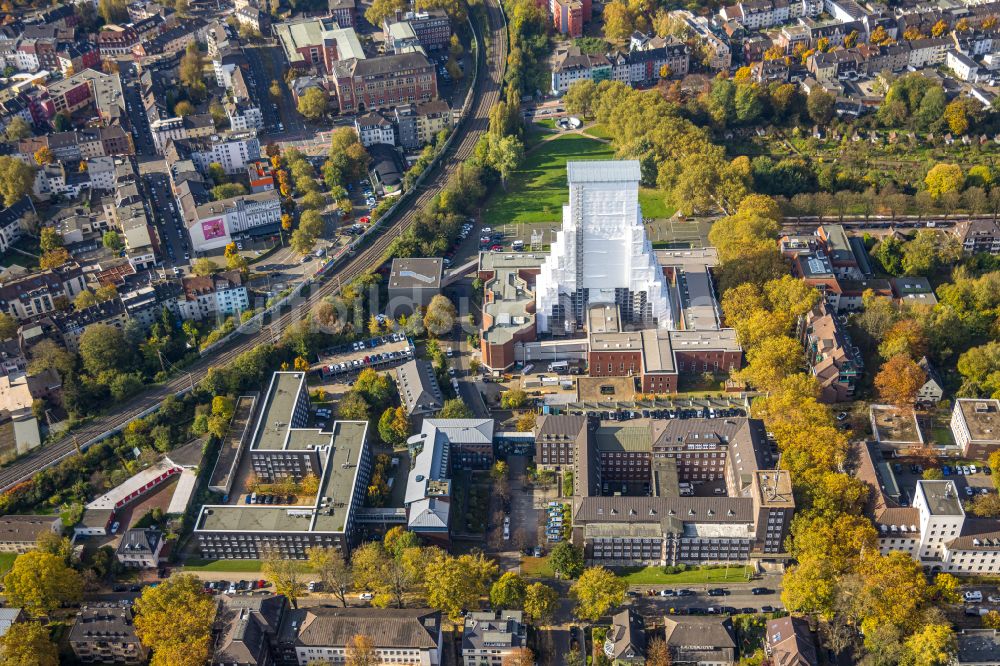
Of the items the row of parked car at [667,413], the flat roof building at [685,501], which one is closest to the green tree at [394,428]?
the flat roof building at [685,501]

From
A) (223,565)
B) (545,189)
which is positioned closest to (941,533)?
(223,565)

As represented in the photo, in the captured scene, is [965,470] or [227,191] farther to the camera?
[227,191]

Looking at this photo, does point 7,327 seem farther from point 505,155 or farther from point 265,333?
point 505,155

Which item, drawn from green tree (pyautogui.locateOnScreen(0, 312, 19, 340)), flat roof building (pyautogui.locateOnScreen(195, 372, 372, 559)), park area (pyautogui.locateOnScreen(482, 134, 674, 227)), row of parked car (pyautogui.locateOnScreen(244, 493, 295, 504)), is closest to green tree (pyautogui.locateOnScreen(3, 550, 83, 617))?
flat roof building (pyautogui.locateOnScreen(195, 372, 372, 559))

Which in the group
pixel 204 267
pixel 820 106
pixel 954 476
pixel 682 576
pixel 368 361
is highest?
pixel 820 106

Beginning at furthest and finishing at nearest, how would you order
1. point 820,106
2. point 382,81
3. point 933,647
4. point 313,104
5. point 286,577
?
point 382,81 → point 313,104 → point 820,106 → point 286,577 → point 933,647

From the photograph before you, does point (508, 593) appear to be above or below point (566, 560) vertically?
above

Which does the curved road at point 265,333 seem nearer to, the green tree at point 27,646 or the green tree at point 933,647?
the green tree at point 27,646

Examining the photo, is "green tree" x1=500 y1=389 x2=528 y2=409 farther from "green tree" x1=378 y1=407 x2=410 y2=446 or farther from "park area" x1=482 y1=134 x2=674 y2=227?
"park area" x1=482 y1=134 x2=674 y2=227
